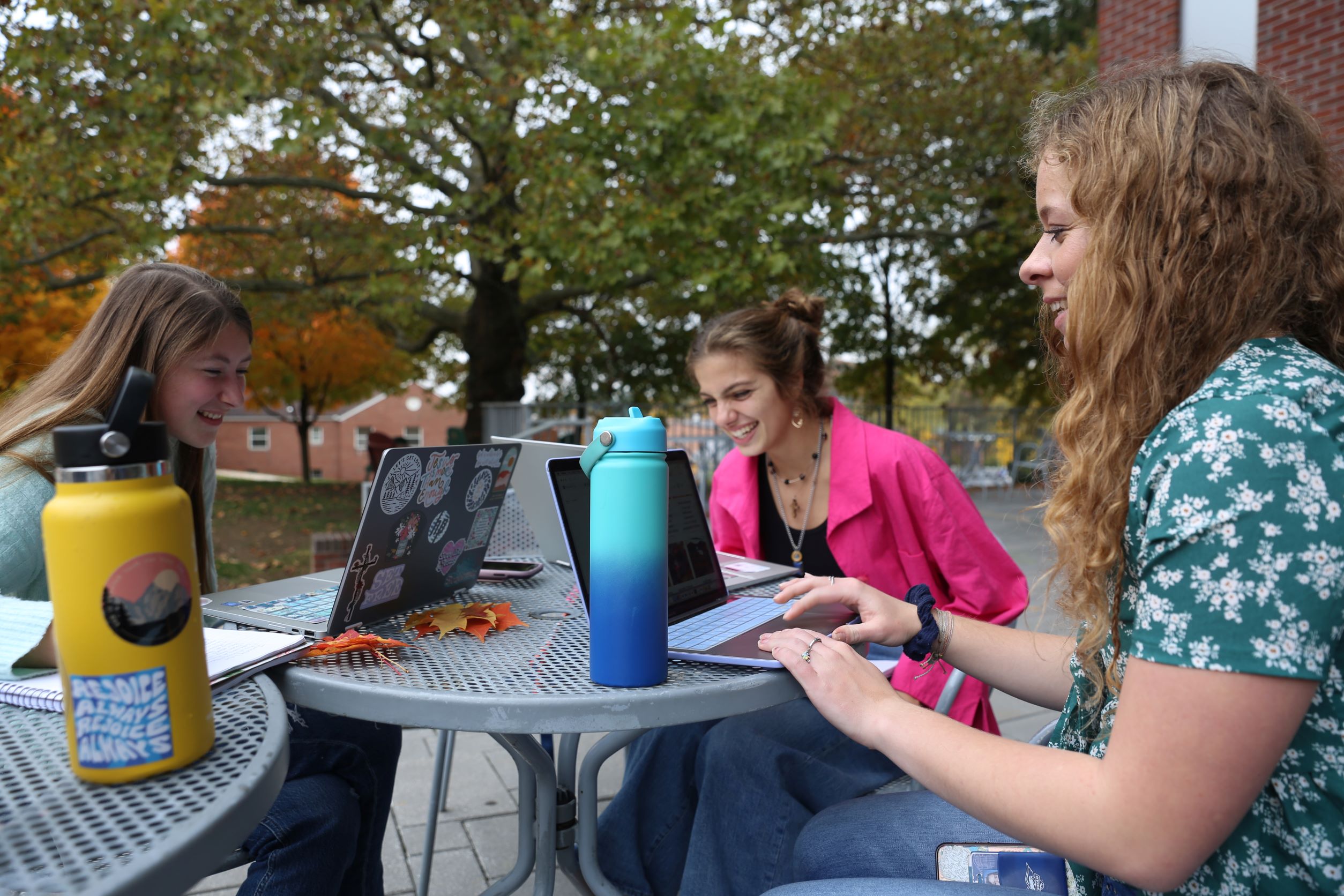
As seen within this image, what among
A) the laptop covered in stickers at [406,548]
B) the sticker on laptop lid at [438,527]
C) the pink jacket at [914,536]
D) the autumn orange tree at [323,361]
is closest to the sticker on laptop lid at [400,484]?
the laptop covered in stickers at [406,548]

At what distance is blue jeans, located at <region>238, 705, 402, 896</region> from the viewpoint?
58.6 inches

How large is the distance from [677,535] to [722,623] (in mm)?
175

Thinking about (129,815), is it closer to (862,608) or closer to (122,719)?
(122,719)

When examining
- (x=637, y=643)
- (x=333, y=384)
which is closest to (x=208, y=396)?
(x=637, y=643)

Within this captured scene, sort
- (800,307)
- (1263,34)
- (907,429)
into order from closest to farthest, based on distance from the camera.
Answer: (800,307)
(1263,34)
(907,429)

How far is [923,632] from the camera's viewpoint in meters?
1.58

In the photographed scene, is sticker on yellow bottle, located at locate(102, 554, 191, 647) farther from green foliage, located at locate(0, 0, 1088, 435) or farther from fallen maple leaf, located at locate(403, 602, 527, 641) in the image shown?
green foliage, located at locate(0, 0, 1088, 435)

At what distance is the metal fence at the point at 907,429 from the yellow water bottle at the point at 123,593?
7247 mm

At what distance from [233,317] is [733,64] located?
6.96m

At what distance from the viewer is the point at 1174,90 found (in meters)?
1.04

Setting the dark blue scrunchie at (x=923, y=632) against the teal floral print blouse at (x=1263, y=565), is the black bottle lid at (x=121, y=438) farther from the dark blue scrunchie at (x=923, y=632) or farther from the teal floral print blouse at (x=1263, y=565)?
the dark blue scrunchie at (x=923, y=632)

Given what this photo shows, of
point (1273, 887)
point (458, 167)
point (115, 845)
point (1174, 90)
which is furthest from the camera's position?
point (458, 167)

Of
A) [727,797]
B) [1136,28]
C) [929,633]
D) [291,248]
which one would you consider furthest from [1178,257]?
[291,248]

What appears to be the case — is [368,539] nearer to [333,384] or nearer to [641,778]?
[641,778]
